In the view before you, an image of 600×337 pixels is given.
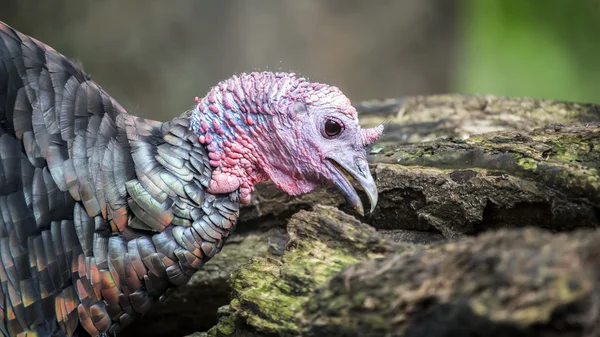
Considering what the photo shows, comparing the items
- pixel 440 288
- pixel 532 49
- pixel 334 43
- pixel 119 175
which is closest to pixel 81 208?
pixel 119 175

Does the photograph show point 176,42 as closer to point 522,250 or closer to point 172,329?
point 172,329

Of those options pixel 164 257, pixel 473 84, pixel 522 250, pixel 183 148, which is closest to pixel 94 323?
pixel 164 257

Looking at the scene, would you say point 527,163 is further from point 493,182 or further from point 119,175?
point 119,175

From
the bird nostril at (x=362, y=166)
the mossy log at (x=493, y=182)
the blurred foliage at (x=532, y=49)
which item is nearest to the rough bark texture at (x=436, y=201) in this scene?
the mossy log at (x=493, y=182)

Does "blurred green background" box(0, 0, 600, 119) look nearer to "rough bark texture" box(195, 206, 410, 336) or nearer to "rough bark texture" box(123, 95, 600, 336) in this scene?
"rough bark texture" box(123, 95, 600, 336)

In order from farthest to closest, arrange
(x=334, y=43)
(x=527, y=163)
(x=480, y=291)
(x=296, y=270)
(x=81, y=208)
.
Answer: (x=334, y=43)
(x=527, y=163)
(x=81, y=208)
(x=296, y=270)
(x=480, y=291)
